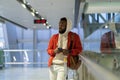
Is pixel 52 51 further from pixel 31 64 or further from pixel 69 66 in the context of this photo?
pixel 31 64

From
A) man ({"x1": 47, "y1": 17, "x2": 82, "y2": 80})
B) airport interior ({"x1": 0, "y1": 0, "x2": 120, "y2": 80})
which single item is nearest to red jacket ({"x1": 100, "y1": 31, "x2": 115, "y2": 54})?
airport interior ({"x1": 0, "y1": 0, "x2": 120, "y2": 80})

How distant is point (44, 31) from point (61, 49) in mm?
24067

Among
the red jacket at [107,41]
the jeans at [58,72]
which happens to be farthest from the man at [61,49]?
the red jacket at [107,41]

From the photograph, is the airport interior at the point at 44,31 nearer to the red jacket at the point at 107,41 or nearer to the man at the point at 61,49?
the red jacket at the point at 107,41

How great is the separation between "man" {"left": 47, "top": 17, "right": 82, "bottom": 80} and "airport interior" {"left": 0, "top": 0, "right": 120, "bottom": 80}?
246 mm

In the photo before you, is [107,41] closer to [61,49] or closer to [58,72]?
[61,49]

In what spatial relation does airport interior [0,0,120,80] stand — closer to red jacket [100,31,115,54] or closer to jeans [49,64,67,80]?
red jacket [100,31,115,54]

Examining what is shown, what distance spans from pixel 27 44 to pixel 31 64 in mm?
7757

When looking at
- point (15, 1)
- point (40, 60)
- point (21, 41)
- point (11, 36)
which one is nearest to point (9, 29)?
point (11, 36)

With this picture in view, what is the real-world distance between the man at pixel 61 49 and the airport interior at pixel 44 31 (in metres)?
0.25

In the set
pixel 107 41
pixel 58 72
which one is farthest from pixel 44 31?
pixel 107 41

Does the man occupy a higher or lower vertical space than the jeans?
higher

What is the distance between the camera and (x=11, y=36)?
26250mm

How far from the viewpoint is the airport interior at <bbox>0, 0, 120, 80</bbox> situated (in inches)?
159
